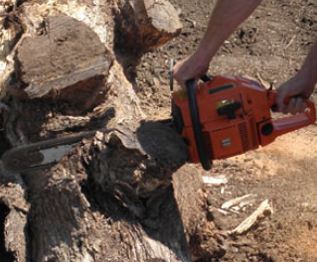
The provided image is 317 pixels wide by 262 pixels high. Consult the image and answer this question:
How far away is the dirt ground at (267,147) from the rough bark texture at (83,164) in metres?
0.43

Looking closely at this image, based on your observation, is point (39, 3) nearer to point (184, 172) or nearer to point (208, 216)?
point (184, 172)

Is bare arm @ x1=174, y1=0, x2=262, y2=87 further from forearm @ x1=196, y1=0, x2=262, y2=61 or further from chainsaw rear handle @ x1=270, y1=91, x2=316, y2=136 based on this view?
chainsaw rear handle @ x1=270, y1=91, x2=316, y2=136

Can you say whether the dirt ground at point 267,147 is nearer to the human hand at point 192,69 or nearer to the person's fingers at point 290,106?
the person's fingers at point 290,106

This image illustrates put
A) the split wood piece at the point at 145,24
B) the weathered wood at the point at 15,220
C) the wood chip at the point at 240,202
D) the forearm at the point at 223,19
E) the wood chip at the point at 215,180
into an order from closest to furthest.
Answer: the forearm at the point at 223,19
the weathered wood at the point at 15,220
the split wood piece at the point at 145,24
the wood chip at the point at 240,202
the wood chip at the point at 215,180

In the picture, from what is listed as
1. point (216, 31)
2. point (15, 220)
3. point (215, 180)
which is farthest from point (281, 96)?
point (15, 220)

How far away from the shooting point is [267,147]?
13.0 ft

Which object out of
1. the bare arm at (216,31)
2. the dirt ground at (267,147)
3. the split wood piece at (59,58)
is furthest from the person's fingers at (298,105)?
the dirt ground at (267,147)

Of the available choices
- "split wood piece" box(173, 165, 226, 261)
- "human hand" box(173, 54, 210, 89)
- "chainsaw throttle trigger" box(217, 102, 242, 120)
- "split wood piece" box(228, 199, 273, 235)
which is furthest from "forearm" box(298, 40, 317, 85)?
"split wood piece" box(228, 199, 273, 235)

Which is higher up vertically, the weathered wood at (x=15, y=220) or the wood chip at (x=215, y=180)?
the weathered wood at (x=15, y=220)

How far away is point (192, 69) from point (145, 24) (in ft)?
3.17

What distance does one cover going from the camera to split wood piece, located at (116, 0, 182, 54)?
2984 mm

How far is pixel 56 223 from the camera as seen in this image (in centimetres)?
239

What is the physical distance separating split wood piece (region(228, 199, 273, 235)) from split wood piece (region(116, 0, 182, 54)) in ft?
4.45

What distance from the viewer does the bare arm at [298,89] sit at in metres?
2.26
